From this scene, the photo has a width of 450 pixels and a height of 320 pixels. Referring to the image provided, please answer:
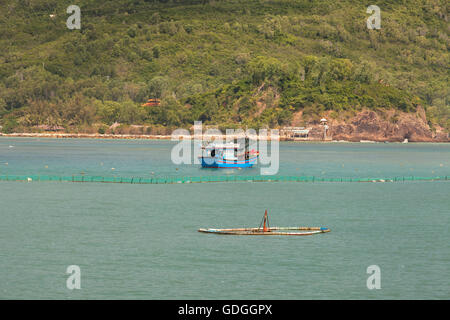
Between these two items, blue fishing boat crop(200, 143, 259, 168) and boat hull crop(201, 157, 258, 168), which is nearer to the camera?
blue fishing boat crop(200, 143, 259, 168)

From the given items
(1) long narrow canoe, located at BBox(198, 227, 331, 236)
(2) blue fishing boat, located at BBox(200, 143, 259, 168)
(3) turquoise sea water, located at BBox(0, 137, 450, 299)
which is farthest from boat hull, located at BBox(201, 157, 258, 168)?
(1) long narrow canoe, located at BBox(198, 227, 331, 236)

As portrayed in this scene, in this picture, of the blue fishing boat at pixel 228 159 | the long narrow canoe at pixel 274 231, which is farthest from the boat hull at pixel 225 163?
the long narrow canoe at pixel 274 231

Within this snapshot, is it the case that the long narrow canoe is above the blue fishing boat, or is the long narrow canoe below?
below

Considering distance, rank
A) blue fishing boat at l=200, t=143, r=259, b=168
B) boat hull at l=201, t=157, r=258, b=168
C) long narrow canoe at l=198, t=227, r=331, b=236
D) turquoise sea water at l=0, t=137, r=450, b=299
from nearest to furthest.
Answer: turquoise sea water at l=0, t=137, r=450, b=299, long narrow canoe at l=198, t=227, r=331, b=236, blue fishing boat at l=200, t=143, r=259, b=168, boat hull at l=201, t=157, r=258, b=168

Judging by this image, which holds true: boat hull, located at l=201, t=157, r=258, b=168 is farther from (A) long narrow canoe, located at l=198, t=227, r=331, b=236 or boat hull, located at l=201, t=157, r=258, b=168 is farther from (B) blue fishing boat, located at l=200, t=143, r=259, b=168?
(A) long narrow canoe, located at l=198, t=227, r=331, b=236

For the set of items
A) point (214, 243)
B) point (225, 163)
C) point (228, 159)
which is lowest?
point (214, 243)

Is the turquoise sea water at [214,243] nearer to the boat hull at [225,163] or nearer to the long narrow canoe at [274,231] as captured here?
the long narrow canoe at [274,231]

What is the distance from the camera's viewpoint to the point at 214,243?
53312mm

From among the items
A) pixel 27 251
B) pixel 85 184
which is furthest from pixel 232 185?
pixel 27 251

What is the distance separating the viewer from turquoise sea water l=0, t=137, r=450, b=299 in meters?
41.6

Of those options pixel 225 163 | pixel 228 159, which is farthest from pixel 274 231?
pixel 225 163

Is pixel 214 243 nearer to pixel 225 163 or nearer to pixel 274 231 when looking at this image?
pixel 274 231

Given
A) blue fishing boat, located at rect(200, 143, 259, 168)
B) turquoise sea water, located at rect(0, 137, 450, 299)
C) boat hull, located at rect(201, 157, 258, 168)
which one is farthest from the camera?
boat hull, located at rect(201, 157, 258, 168)

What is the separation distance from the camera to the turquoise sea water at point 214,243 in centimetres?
4159
